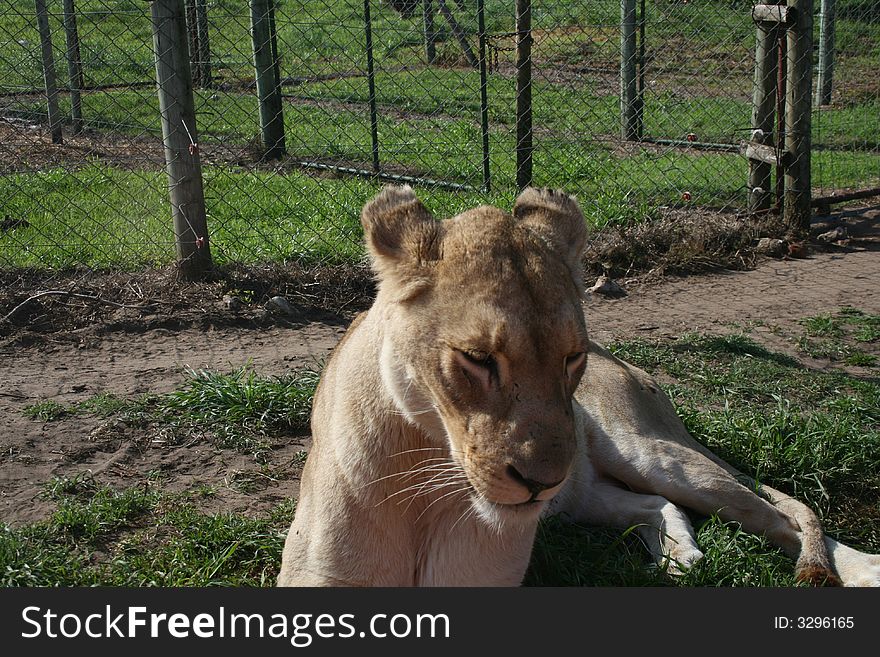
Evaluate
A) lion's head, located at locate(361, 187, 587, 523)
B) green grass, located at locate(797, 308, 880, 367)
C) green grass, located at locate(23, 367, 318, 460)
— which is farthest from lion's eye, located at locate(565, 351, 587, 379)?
green grass, located at locate(797, 308, 880, 367)

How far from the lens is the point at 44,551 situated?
3494mm

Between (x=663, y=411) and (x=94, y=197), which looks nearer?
(x=663, y=411)

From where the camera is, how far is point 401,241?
275 centimetres

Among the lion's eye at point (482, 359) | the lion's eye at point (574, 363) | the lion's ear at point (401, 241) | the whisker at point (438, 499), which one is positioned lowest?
the whisker at point (438, 499)

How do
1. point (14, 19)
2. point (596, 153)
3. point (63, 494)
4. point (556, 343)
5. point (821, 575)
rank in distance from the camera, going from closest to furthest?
point (556, 343), point (821, 575), point (63, 494), point (596, 153), point (14, 19)

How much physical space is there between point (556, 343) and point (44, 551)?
2.18m

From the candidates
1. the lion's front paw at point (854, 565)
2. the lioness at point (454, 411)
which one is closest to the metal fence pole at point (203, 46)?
the lioness at point (454, 411)

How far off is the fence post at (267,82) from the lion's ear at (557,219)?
509 cm

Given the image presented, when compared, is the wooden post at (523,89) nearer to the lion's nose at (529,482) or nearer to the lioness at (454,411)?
the lioness at (454,411)

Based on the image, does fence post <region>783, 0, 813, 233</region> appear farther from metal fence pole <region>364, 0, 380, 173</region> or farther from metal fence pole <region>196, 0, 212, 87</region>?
metal fence pole <region>196, 0, 212, 87</region>

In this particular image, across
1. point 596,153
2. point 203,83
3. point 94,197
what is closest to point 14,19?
point 203,83

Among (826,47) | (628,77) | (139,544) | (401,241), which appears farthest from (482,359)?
(826,47)

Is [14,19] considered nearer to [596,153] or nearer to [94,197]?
[94,197]

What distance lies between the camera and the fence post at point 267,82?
26.4 feet
